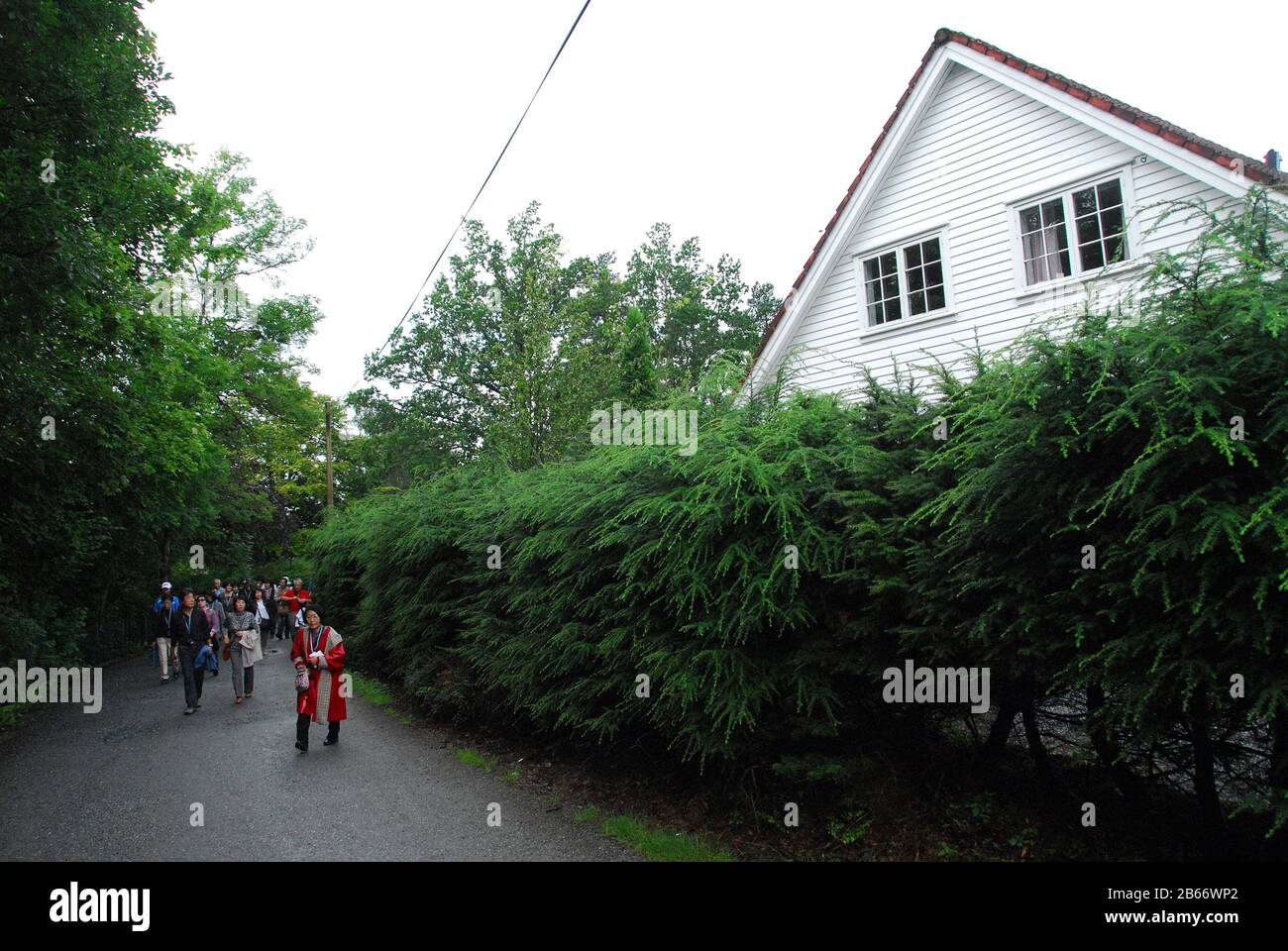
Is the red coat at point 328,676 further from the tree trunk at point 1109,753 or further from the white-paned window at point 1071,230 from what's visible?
the white-paned window at point 1071,230

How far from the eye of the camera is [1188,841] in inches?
161

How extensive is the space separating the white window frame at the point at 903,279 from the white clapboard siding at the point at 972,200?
0.21ft

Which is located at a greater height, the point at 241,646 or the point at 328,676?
the point at 241,646

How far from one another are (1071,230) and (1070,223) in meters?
0.10

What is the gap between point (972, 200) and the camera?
11883 millimetres

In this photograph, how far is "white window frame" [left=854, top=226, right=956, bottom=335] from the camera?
12.0 meters

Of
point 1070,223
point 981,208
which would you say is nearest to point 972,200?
point 981,208

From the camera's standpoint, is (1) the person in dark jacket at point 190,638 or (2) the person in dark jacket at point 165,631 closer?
(1) the person in dark jacket at point 190,638

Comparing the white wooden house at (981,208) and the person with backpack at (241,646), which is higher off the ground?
the white wooden house at (981,208)

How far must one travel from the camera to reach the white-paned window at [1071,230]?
10.4 m

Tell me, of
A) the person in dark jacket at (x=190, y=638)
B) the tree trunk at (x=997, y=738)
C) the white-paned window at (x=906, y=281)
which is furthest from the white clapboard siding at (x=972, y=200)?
the person in dark jacket at (x=190, y=638)

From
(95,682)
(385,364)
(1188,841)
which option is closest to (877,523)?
(1188,841)

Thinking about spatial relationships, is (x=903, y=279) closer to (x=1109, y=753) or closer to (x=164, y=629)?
(x=1109, y=753)

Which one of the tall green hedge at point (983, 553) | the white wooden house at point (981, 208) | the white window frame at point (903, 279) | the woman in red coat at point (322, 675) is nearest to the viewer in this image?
the tall green hedge at point (983, 553)
